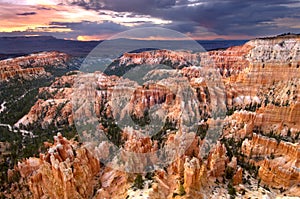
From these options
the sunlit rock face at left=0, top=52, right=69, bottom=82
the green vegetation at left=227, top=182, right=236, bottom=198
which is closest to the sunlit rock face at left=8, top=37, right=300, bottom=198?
the green vegetation at left=227, top=182, right=236, bottom=198

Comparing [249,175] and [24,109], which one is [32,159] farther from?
[24,109]

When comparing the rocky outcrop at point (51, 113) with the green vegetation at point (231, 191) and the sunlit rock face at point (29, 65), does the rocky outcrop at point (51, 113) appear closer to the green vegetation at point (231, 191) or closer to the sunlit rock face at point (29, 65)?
the green vegetation at point (231, 191)

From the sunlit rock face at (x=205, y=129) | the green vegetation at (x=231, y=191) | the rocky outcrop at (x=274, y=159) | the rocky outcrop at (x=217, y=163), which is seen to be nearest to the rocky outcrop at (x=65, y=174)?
the sunlit rock face at (x=205, y=129)

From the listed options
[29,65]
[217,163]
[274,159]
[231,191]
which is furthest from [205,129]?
[29,65]

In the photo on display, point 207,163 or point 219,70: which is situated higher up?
point 219,70

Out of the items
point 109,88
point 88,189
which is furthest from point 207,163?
point 109,88

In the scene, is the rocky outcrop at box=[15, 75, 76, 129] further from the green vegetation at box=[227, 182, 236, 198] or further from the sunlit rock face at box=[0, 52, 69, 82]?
the sunlit rock face at box=[0, 52, 69, 82]
